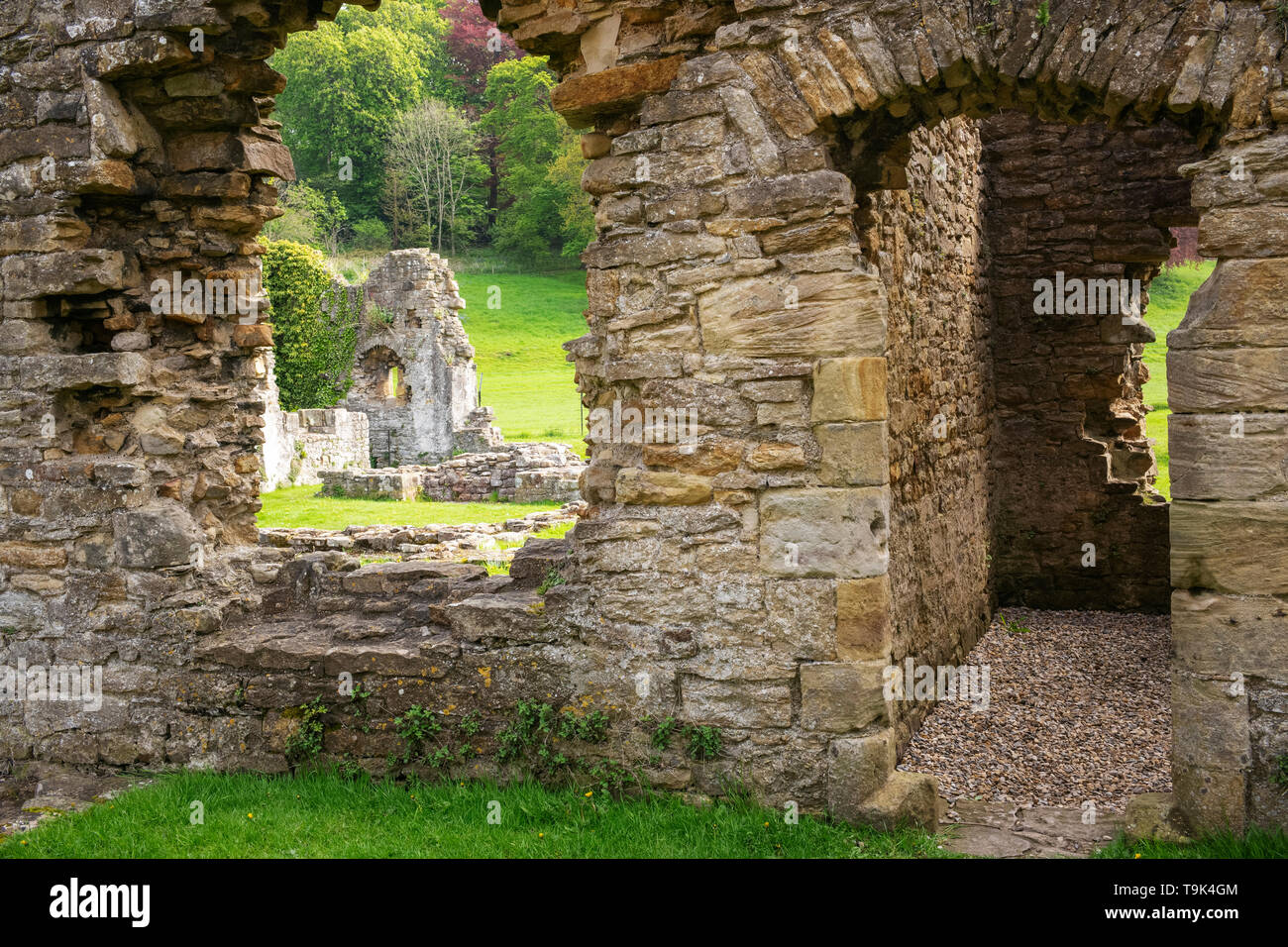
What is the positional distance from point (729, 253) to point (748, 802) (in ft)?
8.11

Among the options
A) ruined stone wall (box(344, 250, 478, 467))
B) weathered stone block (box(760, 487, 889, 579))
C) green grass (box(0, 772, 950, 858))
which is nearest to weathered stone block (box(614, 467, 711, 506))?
weathered stone block (box(760, 487, 889, 579))

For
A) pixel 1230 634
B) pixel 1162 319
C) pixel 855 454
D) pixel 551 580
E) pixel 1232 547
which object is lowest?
pixel 1230 634

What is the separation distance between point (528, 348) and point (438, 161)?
11556mm

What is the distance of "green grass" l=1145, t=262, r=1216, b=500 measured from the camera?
62.5 ft

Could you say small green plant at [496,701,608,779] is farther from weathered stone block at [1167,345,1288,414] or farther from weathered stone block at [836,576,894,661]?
weathered stone block at [1167,345,1288,414]

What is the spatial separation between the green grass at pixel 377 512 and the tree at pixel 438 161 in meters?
26.3

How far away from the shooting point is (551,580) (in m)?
5.21

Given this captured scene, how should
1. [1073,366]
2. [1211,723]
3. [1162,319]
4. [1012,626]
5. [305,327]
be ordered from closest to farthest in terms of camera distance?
[1211,723] → [1012,626] → [1073,366] → [305,327] → [1162,319]

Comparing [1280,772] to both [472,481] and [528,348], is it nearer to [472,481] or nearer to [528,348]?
[472,481]

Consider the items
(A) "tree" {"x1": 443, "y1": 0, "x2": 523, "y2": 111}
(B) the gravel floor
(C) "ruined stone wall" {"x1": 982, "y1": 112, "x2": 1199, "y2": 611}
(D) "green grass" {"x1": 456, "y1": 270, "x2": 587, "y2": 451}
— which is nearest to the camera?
(B) the gravel floor

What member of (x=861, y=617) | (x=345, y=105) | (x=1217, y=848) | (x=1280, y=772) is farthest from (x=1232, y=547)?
(x=345, y=105)

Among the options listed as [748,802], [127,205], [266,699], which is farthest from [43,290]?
[748,802]

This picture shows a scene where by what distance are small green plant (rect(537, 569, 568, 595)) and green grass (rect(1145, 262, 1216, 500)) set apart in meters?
13.7

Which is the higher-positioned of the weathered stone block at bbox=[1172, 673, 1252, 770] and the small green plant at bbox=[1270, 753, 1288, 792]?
the weathered stone block at bbox=[1172, 673, 1252, 770]
